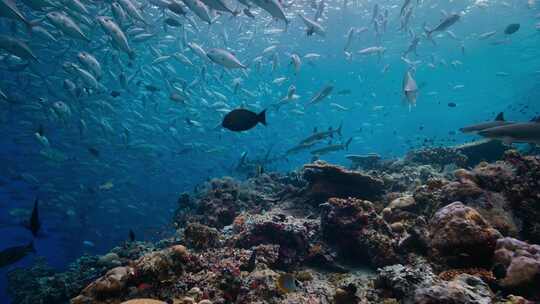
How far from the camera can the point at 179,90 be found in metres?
15.2

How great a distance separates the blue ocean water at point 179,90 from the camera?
18828mm

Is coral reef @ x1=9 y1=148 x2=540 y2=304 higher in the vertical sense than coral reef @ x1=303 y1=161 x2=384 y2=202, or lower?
lower

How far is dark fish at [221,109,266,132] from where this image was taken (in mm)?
5207

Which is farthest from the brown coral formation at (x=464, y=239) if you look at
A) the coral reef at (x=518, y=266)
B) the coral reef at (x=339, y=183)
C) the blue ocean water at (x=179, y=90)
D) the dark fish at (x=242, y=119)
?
the blue ocean water at (x=179, y=90)

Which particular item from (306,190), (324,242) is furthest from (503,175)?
(306,190)

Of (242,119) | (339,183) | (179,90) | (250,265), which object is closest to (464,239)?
(250,265)

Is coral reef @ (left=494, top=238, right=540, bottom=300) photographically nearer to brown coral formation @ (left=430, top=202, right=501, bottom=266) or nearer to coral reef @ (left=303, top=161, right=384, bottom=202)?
brown coral formation @ (left=430, top=202, right=501, bottom=266)

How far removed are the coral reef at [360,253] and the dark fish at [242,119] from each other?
6.28 feet

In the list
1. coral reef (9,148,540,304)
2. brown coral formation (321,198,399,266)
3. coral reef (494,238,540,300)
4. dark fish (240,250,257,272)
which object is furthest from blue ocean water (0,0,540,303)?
coral reef (494,238,540,300)

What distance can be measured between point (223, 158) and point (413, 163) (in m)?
30.8

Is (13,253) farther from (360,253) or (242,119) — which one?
(360,253)

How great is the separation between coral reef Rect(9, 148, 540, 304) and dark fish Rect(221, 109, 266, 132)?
1.92 meters

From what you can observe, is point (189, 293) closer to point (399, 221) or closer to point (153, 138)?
point (399, 221)

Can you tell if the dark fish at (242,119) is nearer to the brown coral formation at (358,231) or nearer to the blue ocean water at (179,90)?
the brown coral formation at (358,231)
